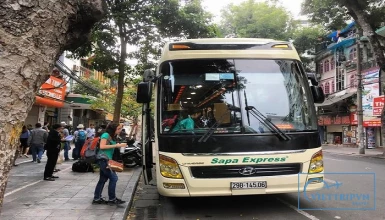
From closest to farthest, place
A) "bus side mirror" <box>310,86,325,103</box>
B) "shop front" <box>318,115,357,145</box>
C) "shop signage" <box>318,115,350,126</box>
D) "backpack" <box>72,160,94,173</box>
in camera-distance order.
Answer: "bus side mirror" <box>310,86,325,103</box>
"backpack" <box>72,160,94,173</box>
"shop front" <box>318,115,357,145</box>
"shop signage" <box>318,115,350,126</box>

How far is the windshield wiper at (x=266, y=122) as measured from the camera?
17.9 ft

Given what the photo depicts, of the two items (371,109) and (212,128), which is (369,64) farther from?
(212,128)

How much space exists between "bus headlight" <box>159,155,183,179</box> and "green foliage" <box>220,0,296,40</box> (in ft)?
92.7

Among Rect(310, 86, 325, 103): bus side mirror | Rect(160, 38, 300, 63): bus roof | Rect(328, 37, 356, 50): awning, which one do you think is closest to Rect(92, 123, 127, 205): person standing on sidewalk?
Rect(160, 38, 300, 63): bus roof

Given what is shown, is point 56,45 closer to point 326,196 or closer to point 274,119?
point 274,119

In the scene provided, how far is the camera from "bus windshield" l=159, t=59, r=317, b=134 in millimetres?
5598

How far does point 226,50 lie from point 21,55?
13.5ft

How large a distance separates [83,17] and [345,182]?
8388 mm

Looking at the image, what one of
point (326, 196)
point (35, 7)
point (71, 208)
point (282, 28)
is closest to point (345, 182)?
point (326, 196)

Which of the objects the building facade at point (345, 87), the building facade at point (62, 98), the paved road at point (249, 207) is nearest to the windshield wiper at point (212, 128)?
the paved road at point (249, 207)

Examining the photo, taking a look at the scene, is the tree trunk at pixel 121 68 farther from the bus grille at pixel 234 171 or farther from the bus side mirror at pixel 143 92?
the bus grille at pixel 234 171

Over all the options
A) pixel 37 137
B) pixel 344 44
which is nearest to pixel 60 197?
pixel 37 137

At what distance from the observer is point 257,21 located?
33.1 m

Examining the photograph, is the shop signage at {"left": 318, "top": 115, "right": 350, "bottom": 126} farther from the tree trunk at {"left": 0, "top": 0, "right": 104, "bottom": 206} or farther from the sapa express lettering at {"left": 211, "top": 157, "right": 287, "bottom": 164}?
the tree trunk at {"left": 0, "top": 0, "right": 104, "bottom": 206}
